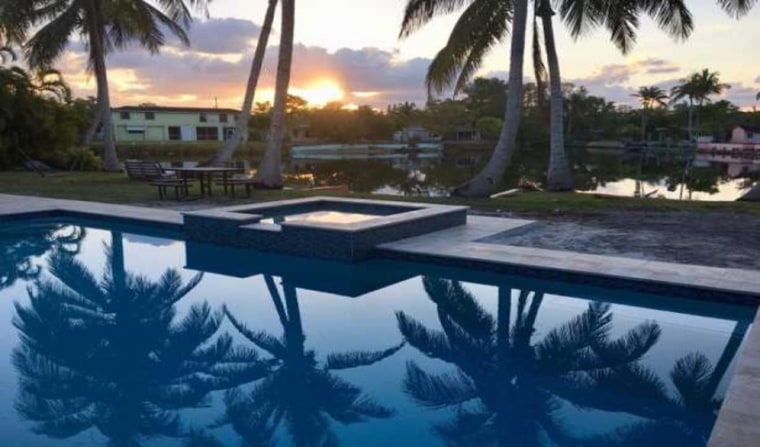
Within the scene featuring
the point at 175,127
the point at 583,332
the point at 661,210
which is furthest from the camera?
the point at 175,127

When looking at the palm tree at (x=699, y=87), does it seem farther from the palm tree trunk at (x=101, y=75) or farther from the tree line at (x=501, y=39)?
the palm tree trunk at (x=101, y=75)

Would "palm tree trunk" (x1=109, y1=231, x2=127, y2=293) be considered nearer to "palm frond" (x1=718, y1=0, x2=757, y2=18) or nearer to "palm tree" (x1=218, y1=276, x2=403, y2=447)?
"palm tree" (x1=218, y1=276, x2=403, y2=447)

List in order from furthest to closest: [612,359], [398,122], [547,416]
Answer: [398,122] → [612,359] → [547,416]

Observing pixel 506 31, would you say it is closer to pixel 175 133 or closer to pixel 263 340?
pixel 263 340

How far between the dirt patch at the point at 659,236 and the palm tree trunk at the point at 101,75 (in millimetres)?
17305

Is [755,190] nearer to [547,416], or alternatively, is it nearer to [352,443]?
[547,416]

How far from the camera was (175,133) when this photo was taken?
56.4 metres

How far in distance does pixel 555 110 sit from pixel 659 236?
24.4 ft

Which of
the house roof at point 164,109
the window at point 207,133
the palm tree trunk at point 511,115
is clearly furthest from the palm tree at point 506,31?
the window at point 207,133

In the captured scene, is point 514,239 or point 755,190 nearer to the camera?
point 514,239

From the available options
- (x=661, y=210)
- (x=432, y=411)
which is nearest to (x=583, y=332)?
(x=432, y=411)

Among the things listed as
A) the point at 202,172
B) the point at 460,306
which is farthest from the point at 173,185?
the point at 460,306

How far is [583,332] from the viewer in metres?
5.75

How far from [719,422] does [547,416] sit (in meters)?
1.11
